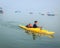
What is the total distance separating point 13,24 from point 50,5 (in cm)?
45

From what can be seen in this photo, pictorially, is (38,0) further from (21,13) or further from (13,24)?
(13,24)

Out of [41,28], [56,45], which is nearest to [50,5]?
[41,28]

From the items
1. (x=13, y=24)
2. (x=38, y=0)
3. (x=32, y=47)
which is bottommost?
(x=32, y=47)

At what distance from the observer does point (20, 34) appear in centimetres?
174

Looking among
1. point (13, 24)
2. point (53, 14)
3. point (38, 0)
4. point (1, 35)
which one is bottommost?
point (1, 35)

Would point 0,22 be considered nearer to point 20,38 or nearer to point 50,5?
point 20,38

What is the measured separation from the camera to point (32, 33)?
1766 mm

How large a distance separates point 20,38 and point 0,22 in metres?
0.27

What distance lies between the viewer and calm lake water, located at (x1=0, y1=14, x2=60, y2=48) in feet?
5.71

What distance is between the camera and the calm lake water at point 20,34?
1739 millimetres

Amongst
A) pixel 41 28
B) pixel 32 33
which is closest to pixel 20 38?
pixel 32 33

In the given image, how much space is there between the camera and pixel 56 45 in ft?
5.84

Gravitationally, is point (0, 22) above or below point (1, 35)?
above

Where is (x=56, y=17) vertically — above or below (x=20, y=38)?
above
